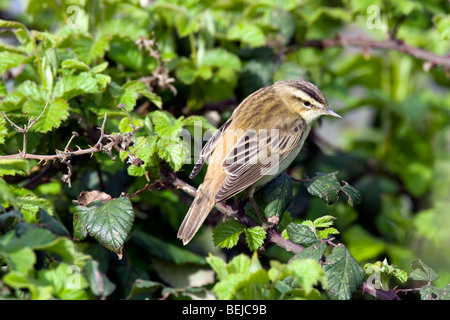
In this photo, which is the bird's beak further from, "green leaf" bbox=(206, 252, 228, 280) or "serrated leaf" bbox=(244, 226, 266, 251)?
"green leaf" bbox=(206, 252, 228, 280)

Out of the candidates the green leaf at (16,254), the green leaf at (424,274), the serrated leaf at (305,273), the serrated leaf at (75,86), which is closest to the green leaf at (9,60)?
the serrated leaf at (75,86)

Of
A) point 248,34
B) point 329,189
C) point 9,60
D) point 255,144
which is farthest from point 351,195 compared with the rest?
point 9,60

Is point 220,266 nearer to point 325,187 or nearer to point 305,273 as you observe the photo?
point 305,273

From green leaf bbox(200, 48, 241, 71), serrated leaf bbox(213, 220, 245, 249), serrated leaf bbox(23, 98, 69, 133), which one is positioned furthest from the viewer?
green leaf bbox(200, 48, 241, 71)

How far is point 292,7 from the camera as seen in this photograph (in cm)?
398

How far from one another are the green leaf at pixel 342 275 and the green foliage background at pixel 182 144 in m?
0.02

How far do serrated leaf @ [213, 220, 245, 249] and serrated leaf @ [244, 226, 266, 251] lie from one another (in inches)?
2.7

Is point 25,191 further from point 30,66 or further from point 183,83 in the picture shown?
point 183,83

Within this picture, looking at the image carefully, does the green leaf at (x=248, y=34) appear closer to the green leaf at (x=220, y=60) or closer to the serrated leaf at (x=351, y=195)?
the green leaf at (x=220, y=60)

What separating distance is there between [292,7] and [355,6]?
0.44 m

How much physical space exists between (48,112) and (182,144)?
0.68m

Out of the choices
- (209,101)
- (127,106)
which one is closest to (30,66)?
(127,106)

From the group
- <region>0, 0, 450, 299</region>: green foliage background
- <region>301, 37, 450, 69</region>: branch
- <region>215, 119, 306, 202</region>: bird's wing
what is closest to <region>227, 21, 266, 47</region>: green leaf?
<region>0, 0, 450, 299</region>: green foliage background

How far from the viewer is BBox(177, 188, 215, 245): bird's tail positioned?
9.24ft
